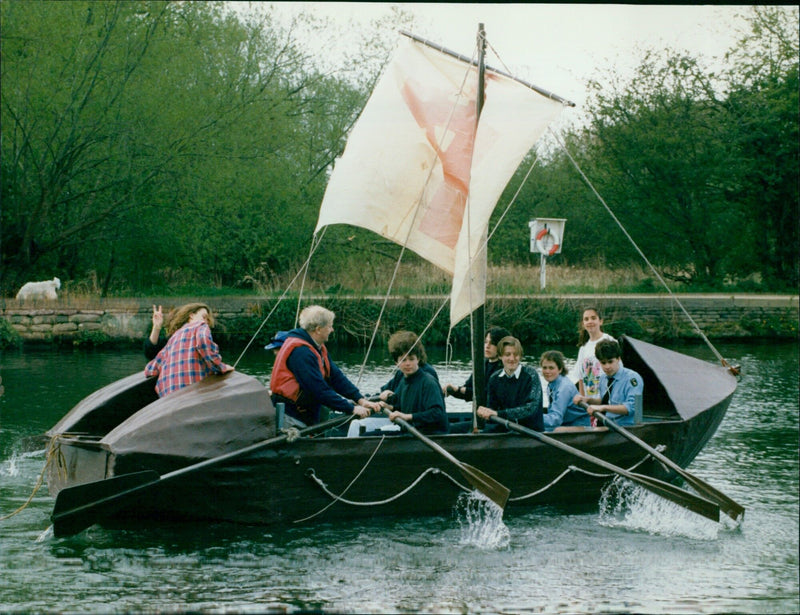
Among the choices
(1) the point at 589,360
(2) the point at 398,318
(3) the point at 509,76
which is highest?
(3) the point at 509,76

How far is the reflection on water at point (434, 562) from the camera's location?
5.39m

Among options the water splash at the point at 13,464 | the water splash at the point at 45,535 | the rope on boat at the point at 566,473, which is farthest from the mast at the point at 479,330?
the water splash at the point at 13,464

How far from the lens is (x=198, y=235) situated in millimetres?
20766

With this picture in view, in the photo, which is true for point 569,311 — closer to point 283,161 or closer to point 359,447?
point 283,161

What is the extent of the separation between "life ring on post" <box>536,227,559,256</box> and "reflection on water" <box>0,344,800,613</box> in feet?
40.6

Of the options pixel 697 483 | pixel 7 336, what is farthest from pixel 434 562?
pixel 7 336

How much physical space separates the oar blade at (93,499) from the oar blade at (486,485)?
1978mm

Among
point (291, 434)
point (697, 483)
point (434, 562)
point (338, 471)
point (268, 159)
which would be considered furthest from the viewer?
point (268, 159)

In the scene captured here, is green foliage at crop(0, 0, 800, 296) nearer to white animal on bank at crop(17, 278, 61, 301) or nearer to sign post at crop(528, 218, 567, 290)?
white animal on bank at crop(17, 278, 61, 301)

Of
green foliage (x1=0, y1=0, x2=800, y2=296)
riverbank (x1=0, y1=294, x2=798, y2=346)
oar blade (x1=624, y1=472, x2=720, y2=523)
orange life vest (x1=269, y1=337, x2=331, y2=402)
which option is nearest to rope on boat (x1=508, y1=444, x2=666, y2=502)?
oar blade (x1=624, y1=472, x2=720, y2=523)

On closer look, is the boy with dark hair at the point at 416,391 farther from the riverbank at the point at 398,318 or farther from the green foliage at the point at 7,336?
the green foliage at the point at 7,336

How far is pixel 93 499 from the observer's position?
229 inches

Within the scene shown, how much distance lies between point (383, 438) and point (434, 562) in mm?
870

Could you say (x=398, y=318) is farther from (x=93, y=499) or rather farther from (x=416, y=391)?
(x=93, y=499)
